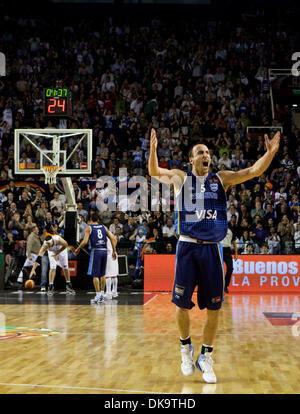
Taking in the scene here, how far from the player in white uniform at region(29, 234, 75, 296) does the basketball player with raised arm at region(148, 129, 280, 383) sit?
10665 millimetres

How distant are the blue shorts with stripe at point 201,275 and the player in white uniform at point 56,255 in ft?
35.3

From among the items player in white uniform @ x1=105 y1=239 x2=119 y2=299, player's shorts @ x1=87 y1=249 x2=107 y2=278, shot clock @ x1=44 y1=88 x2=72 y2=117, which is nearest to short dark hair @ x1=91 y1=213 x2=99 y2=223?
player's shorts @ x1=87 y1=249 x2=107 y2=278

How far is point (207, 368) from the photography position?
5.68 metres

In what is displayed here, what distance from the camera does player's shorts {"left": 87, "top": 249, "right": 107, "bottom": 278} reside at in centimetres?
1402

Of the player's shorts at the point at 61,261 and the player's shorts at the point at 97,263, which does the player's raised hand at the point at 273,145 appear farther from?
the player's shorts at the point at 61,261

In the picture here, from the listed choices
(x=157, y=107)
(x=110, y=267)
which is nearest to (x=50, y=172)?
(x=110, y=267)

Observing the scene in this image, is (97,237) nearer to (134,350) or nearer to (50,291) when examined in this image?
(50,291)

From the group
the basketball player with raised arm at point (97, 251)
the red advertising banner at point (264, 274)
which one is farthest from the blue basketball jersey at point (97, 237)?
the red advertising banner at point (264, 274)

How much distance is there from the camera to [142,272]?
1784cm

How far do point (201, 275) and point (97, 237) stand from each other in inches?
327

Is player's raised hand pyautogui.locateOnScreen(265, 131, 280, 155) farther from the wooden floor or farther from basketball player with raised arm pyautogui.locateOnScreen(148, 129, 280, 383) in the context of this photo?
the wooden floor
